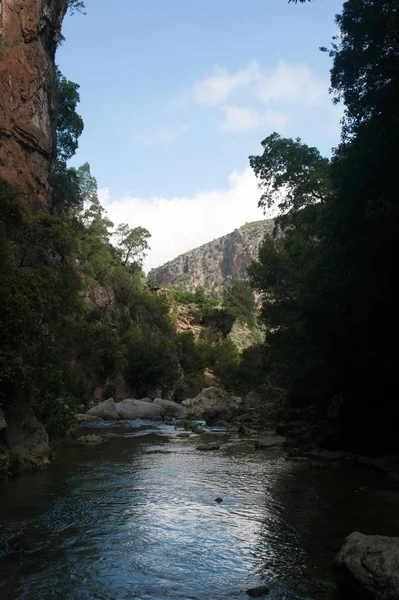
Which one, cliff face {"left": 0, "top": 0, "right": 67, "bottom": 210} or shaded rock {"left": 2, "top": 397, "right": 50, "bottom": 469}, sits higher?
cliff face {"left": 0, "top": 0, "right": 67, "bottom": 210}

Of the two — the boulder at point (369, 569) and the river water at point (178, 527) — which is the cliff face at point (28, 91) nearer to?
the river water at point (178, 527)

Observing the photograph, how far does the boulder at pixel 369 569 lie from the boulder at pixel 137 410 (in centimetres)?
2745

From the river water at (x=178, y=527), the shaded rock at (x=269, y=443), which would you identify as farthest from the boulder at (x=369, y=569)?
the shaded rock at (x=269, y=443)

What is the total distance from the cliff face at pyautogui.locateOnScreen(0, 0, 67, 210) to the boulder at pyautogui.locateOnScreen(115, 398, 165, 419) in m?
14.6

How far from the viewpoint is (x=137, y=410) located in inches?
1319

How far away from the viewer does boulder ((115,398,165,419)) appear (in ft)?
106

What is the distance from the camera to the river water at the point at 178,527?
5641 mm

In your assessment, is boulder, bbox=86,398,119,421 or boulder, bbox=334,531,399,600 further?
boulder, bbox=86,398,119,421

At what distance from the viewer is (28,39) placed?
31141 mm

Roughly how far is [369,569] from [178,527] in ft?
13.1

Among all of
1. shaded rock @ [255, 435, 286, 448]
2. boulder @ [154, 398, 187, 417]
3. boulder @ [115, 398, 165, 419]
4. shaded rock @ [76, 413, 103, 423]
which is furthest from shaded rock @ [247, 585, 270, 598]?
boulder @ [154, 398, 187, 417]

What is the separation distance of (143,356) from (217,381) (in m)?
26.4

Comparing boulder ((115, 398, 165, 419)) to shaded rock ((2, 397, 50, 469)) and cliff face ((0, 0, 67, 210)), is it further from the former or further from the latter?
shaded rock ((2, 397, 50, 469))

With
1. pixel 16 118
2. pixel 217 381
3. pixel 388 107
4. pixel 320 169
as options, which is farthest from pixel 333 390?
pixel 217 381
